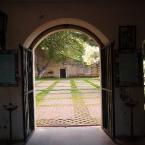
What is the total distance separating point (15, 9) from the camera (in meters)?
7.70

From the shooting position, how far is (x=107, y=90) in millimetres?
7965

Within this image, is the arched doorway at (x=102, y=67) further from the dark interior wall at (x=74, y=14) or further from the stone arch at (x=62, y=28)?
the dark interior wall at (x=74, y=14)

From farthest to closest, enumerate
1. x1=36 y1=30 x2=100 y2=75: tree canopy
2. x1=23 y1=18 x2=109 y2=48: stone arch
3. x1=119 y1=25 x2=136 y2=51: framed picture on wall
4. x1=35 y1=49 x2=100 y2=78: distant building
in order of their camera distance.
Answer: x1=35 y1=49 x2=100 y2=78: distant building → x1=36 y1=30 x2=100 y2=75: tree canopy → x1=23 y1=18 x2=109 y2=48: stone arch → x1=119 y1=25 x2=136 y2=51: framed picture on wall

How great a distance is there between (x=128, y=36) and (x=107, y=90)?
4.09 feet

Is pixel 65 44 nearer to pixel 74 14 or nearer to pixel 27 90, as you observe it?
pixel 27 90

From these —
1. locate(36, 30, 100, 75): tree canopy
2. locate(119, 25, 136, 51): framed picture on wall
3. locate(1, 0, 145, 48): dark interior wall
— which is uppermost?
locate(36, 30, 100, 75): tree canopy

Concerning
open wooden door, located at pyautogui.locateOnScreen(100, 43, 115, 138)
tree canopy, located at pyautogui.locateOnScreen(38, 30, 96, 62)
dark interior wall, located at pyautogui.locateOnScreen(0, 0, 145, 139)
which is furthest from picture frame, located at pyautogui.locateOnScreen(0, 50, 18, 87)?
tree canopy, located at pyautogui.locateOnScreen(38, 30, 96, 62)

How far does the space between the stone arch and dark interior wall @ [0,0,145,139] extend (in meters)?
0.15

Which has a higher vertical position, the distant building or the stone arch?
the stone arch

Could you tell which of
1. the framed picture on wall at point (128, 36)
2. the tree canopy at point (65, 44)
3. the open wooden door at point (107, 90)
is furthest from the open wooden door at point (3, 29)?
the tree canopy at point (65, 44)

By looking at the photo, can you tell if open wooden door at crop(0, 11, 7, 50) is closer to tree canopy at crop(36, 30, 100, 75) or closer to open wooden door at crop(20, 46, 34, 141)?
open wooden door at crop(20, 46, 34, 141)

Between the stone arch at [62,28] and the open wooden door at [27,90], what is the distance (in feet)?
0.99

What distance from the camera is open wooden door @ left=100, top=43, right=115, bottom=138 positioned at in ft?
24.3

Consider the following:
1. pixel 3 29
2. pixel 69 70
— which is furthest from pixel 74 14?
pixel 69 70
